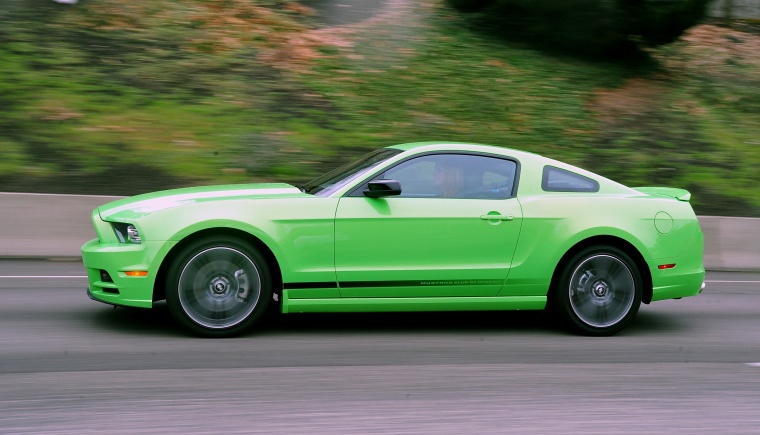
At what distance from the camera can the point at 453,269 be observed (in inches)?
278

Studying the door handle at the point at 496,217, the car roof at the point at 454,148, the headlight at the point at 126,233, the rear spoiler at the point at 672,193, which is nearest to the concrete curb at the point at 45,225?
the headlight at the point at 126,233

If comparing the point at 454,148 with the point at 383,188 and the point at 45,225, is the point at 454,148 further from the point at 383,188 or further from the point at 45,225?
the point at 45,225

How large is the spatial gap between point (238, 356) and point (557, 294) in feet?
8.51

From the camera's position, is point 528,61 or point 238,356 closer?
point 238,356

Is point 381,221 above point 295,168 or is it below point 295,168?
above

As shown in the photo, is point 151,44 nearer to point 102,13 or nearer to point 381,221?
point 102,13

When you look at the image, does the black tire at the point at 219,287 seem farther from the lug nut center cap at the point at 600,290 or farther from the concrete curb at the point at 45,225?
the concrete curb at the point at 45,225

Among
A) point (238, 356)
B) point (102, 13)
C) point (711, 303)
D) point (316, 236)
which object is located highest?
point (102, 13)

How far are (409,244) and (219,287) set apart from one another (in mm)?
1439

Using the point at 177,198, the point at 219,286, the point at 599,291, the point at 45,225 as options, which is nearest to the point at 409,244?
the point at 219,286

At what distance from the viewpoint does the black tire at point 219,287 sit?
22.1 feet

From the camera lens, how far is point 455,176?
728 cm

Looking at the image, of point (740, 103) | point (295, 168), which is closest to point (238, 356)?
point (295, 168)

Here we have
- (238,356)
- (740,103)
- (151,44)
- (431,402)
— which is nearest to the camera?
(431,402)
